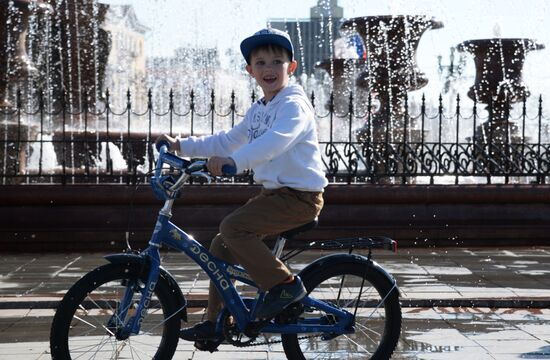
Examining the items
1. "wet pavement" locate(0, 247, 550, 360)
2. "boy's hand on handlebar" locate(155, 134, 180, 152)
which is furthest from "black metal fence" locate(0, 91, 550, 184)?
"boy's hand on handlebar" locate(155, 134, 180, 152)

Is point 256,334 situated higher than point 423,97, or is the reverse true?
point 423,97

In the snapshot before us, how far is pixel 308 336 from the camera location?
5.03 metres

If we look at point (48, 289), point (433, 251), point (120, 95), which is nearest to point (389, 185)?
point (433, 251)

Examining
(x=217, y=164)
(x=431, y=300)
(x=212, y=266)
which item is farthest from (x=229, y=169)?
(x=431, y=300)

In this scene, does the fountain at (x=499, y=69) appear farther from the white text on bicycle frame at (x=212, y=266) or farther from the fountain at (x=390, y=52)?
the white text on bicycle frame at (x=212, y=266)

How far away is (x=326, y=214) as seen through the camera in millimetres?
11906

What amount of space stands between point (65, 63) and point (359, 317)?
43.6ft

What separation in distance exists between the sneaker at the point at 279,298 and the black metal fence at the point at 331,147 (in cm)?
225

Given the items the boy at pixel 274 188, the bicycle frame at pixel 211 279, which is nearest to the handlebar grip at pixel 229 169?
the boy at pixel 274 188

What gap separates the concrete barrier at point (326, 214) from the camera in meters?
11.6

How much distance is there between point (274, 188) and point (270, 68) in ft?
1.81

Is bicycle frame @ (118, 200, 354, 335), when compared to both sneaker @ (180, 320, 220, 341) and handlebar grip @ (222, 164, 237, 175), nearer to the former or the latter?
sneaker @ (180, 320, 220, 341)

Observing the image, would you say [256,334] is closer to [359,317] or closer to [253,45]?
[359,317]

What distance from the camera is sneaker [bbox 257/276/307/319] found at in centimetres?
479
